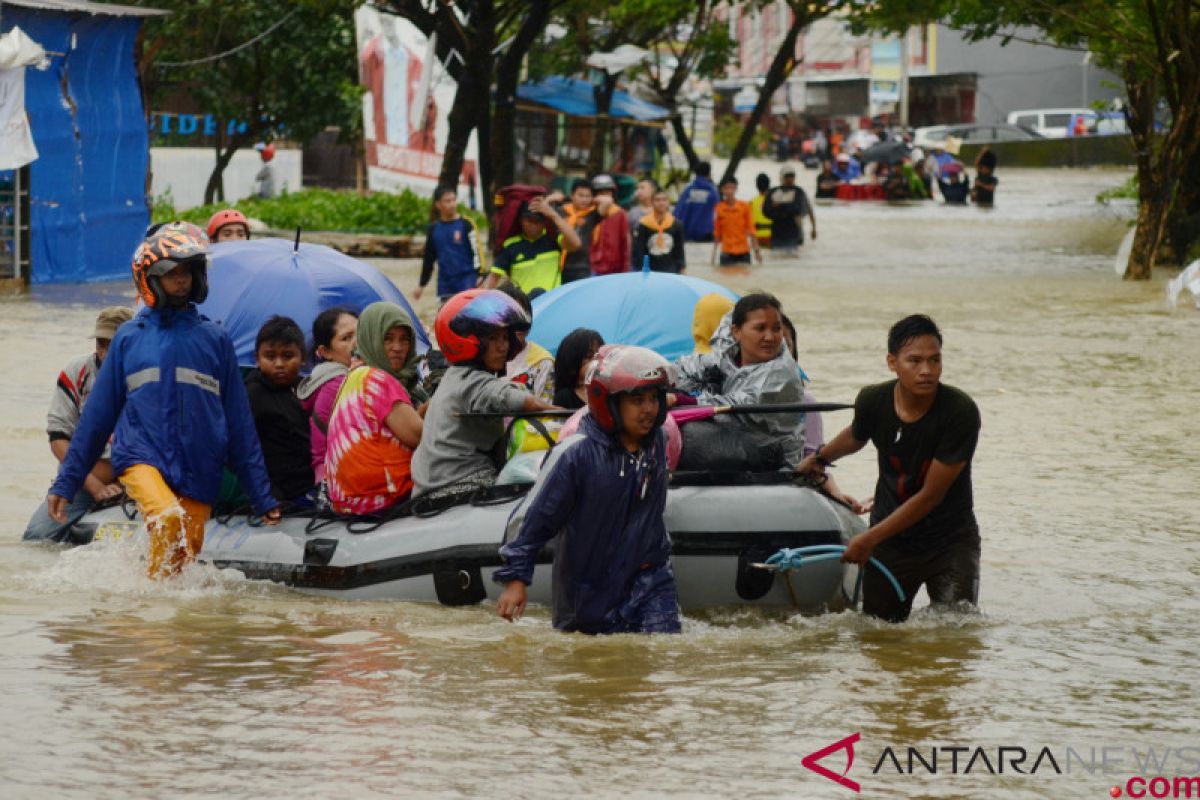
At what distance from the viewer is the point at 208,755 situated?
5680 mm

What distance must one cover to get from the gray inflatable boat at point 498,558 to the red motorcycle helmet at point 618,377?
43.8 inches

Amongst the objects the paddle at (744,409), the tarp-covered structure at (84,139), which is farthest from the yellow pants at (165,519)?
the tarp-covered structure at (84,139)

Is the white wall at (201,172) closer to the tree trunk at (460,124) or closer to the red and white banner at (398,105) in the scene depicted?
the red and white banner at (398,105)

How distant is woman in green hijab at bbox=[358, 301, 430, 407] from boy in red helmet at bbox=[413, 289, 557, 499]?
399mm

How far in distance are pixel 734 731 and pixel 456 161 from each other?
20.5 meters

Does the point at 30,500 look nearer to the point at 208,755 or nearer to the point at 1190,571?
the point at 208,755

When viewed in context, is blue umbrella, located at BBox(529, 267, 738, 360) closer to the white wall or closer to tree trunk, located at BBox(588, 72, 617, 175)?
tree trunk, located at BBox(588, 72, 617, 175)

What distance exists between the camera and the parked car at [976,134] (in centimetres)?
5928

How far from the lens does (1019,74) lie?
70.4 m

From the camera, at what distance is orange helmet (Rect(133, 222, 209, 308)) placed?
748cm

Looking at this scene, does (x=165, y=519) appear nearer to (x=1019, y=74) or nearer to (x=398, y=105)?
(x=398, y=105)

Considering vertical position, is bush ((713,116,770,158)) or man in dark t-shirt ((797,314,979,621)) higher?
bush ((713,116,770,158))

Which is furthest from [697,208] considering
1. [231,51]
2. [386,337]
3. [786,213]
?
[386,337]

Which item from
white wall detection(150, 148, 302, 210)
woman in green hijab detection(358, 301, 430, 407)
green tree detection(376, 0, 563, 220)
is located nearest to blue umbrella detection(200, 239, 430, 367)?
woman in green hijab detection(358, 301, 430, 407)
